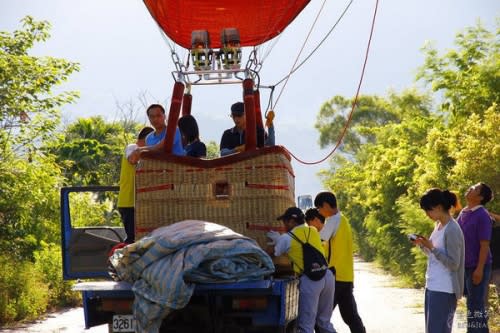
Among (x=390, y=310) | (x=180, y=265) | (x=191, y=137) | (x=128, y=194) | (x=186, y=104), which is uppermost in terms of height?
(x=186, y=104)

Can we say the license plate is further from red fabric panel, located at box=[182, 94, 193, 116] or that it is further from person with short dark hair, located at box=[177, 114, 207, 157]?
red fabric panel, located at box=[182, 94, 193, 116]

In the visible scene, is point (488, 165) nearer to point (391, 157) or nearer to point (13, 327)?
point (13, 327)

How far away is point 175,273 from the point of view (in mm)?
7988

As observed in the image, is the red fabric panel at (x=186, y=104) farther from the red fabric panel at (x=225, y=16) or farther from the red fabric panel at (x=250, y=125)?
the red fabric panel at (x=250, y=125)

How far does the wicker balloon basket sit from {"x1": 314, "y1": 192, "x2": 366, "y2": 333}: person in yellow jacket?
1.45 metres

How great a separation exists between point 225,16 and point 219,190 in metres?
3.99

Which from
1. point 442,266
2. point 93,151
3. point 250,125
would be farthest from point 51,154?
point 93,151

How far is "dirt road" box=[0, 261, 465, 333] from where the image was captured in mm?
15518

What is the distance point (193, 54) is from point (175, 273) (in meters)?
3.76

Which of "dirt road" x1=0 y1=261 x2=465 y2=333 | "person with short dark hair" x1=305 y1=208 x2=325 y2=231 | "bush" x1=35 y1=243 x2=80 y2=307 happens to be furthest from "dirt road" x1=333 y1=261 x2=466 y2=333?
"bush" x1=35 y1=243 x2=80 y2=307

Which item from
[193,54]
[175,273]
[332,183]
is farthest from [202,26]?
[332,183]

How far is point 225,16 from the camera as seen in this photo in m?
13.0

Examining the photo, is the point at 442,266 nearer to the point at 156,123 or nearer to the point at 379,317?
the point at 156,123

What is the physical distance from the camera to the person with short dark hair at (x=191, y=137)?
1030cm
